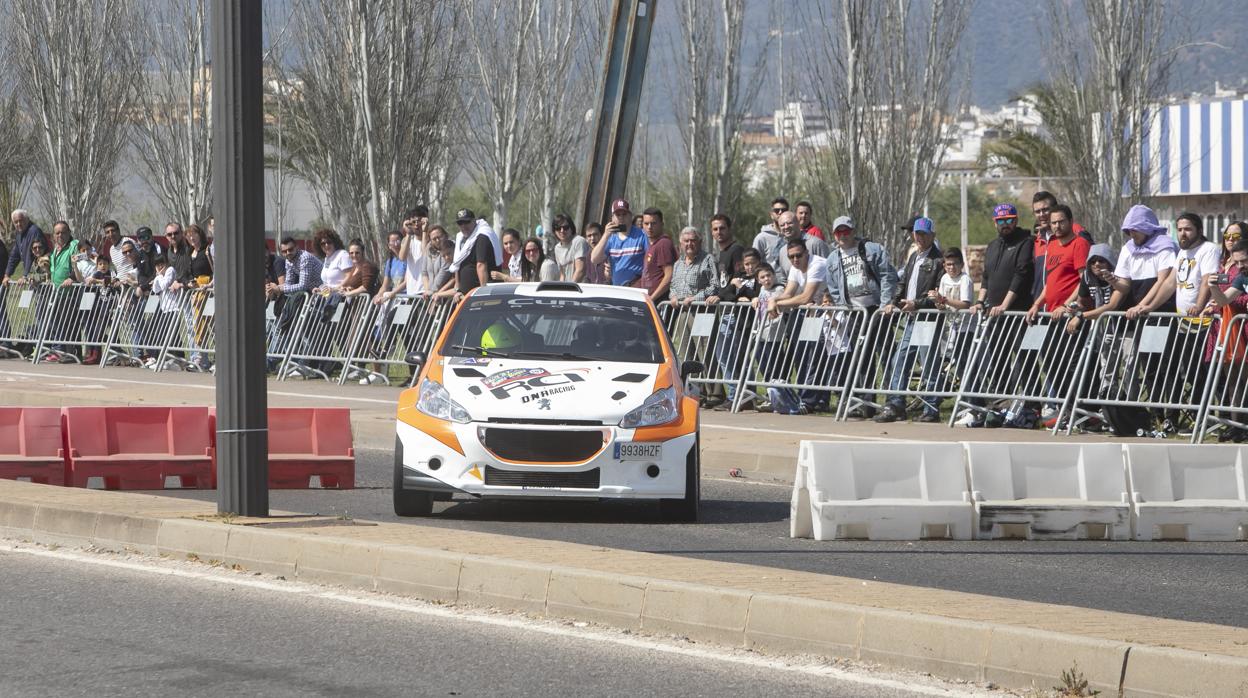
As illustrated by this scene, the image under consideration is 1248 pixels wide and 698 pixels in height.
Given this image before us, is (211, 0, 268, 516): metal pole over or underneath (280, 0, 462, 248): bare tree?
underneath

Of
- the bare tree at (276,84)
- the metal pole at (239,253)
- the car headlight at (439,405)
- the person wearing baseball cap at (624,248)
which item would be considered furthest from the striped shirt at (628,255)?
the bare tree at (276,84)

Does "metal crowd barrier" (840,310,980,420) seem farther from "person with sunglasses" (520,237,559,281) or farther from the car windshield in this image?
the car windshield

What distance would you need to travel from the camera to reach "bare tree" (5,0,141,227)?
42312mm

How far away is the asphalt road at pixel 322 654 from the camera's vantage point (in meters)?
6.64

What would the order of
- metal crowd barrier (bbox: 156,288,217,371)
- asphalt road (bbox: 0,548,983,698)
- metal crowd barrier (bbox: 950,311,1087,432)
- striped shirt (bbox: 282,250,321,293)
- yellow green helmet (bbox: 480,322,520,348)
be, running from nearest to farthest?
1. asphalt road (bbox: 0,548,983,698)
2. yellow green helmet (bbox: 480,322,520,348)
3. metal crowd barrier (bbox: 950,311,1087,432)
4. striped shirt (bbox: 282,250,321,293)
5. metal crowd barrier (bbox: 156,288,217,371)

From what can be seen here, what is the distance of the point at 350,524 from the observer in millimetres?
9961

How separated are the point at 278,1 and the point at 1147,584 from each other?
40991 millimetres

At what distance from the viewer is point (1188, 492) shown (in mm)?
11297

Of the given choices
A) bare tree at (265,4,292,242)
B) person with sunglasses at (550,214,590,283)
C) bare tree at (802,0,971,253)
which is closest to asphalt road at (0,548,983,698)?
person with sunglasses at (550,214,590,283)

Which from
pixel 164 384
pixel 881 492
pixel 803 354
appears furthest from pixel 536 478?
pixel 164 384

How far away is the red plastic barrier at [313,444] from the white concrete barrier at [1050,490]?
15.9ft

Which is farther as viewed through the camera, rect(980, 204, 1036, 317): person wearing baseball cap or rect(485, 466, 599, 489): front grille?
rect(980, 204, 1036, 317): person wearing baseball cap

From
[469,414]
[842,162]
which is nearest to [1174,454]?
[469,414]

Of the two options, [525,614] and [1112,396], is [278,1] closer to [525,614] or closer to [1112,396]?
[1112,396]
